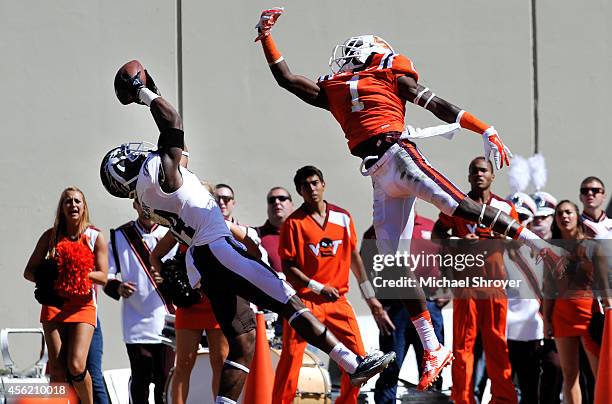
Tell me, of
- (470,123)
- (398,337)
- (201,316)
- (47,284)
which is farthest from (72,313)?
(470,123)

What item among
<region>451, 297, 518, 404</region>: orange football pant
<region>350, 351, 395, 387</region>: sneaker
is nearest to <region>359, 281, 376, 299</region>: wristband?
<region>451, 297, 518, 404</region>: orange football pant

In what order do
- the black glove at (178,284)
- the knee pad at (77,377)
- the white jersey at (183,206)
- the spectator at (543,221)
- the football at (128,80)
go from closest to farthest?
the white jersey at (183,206) → the football at (128,80) → the black glove at (178,284) → the knee pad at (77,377) → the spectator at (543,221)

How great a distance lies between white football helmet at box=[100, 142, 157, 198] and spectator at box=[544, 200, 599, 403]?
11.1 feet

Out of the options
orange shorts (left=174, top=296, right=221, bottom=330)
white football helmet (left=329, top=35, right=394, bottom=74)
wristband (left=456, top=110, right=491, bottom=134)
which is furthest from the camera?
orange shorts (left=174, top=296, right=221, bottom=330)

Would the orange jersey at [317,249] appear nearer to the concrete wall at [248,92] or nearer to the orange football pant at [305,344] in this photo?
the orange football pant at [305,344]

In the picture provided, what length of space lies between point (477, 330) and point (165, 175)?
132 inches

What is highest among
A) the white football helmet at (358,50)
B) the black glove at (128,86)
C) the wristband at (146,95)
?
the white football helmet at (358,50)

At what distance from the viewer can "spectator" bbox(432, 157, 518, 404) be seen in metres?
9.34

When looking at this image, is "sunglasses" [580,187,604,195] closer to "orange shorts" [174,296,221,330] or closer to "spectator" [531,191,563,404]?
"spectator" [531,191,563,404]

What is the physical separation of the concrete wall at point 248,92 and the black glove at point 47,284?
2837 millimetres

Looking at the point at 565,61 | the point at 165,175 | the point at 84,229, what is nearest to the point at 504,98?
the point at 565,61

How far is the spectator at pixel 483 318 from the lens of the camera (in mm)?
9336

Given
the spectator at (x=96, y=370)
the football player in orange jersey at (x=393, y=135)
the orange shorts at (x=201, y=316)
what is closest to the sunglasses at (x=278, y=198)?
the orange shorts at (x=201, y=316)

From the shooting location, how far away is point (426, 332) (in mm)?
7902
